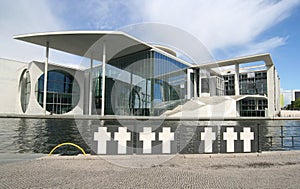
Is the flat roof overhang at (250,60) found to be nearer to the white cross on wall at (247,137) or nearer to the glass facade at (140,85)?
the glass facade at (140,85)

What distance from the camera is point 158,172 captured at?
5023mm

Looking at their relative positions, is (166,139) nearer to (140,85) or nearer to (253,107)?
(140,85)

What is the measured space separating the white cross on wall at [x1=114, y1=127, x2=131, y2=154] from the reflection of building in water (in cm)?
2700

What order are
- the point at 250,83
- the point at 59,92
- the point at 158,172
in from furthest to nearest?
the point at 250,83 → the point at 59,92 → the point at 158,172

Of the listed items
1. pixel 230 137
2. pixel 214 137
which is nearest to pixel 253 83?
pixel 230 137

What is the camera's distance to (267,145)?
9.95 meters

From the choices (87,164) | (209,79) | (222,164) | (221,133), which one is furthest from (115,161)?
(209,79)

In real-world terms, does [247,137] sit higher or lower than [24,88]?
lower

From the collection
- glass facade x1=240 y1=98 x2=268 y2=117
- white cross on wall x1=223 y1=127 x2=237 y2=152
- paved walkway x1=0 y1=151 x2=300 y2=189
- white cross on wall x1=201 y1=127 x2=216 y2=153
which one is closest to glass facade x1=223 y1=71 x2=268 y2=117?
glass facade x1=240 y1=98 x2=268 y2=117

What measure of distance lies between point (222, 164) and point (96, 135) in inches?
146

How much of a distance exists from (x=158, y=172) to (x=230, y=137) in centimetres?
324

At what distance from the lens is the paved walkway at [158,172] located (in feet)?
13.9

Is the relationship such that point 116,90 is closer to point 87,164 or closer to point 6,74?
point 6,74

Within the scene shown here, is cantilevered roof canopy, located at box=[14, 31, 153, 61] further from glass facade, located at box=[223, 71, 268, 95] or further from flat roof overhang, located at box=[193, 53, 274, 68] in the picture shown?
glass facade, located at box=[223, 71, 268, 95]
